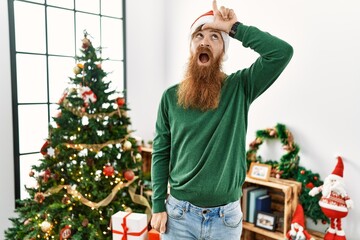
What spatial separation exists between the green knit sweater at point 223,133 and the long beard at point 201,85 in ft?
0.08

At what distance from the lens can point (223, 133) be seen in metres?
1.26

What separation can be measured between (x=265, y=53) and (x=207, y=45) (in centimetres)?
25

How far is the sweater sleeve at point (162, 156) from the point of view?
139 centimetres

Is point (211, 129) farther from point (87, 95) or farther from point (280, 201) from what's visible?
point (280, 201)

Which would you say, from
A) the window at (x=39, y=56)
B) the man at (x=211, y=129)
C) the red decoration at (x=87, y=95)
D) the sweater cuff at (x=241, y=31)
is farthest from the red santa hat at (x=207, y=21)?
the window at (x=39, y=56)

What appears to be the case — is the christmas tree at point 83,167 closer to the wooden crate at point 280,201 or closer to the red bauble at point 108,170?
the red bauble at point 108,170

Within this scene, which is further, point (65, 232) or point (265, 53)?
point (65, 232)

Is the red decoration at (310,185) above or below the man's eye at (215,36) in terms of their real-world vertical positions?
below

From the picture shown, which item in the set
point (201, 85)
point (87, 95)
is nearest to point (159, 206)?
point (201, 85)

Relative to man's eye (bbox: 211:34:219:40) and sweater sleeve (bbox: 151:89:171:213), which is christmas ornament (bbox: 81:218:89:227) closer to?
sweater sleeve (bbox: 151:89:171:213)

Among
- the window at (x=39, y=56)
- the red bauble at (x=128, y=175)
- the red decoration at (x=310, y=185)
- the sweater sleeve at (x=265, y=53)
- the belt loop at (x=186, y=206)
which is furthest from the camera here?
the window at (x=39, y=56)

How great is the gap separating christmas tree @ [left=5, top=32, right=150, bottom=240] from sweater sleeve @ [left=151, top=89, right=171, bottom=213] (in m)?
0.91

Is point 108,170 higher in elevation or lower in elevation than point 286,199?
higher

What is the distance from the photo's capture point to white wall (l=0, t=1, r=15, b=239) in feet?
8.46
